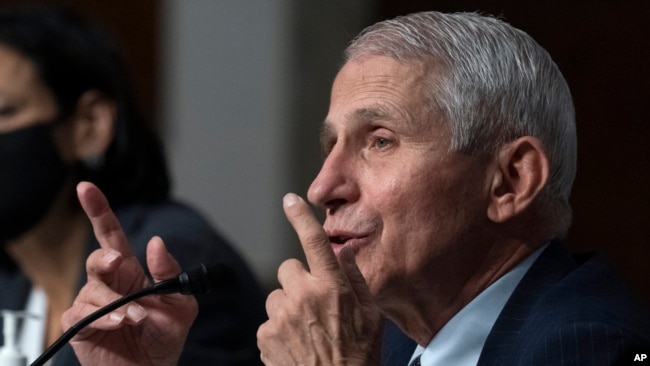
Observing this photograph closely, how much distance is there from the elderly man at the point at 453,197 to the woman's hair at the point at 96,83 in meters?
1.17

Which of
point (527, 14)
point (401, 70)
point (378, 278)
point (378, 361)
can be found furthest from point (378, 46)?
point (527, 14)

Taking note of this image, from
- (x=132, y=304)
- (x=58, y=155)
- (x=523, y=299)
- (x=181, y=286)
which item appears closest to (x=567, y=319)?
(x=523, y=299)

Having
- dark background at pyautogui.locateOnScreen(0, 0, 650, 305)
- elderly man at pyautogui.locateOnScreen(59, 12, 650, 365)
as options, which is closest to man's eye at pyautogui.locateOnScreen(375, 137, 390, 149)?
elderly man at pyautogui.locateOnScreen(59, 12, 650, 365)

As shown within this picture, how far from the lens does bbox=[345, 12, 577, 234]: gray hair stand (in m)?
2.23

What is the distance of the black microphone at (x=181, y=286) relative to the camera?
229 centimetres

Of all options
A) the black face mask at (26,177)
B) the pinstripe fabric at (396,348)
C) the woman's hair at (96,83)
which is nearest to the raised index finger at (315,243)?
the pinstripe fabric at (396,348)

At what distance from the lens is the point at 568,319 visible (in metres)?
2.08

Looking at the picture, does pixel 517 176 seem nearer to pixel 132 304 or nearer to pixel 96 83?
pixel 132 304

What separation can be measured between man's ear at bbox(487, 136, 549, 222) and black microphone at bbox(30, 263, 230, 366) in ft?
1.47

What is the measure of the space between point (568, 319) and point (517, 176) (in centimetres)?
29

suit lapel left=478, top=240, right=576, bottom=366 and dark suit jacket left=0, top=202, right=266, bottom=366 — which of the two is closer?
suit lapel left=478, top=240, right=576, bottom=366

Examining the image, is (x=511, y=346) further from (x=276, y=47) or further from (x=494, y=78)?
(x=276, y=47)

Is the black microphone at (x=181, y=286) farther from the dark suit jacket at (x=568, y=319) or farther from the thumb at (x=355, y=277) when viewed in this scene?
the dark suit jacket at (x=568, y=319)

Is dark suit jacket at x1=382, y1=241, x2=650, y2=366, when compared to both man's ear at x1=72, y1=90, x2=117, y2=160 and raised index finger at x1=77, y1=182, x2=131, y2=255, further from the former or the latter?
man's ear at x1=72, y1=90, x2=117, y2=160
